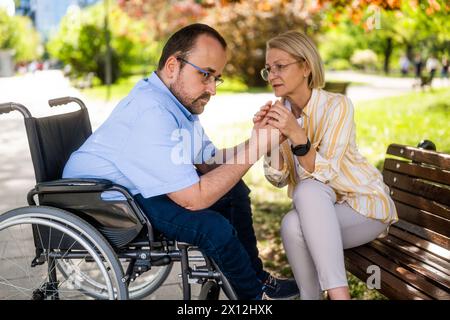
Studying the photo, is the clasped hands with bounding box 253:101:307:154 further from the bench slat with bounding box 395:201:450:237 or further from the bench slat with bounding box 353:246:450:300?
the bench slat with bounding box 395:201:450:237

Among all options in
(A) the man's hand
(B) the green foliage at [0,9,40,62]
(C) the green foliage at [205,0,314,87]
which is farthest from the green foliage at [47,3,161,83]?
(B) the green foliage at [0,9,40,62]

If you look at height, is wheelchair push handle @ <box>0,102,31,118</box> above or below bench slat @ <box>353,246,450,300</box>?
above

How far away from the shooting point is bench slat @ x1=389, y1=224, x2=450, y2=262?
9.50ft

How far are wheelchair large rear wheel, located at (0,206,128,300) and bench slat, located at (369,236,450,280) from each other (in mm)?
1326

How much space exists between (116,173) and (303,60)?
1126mm

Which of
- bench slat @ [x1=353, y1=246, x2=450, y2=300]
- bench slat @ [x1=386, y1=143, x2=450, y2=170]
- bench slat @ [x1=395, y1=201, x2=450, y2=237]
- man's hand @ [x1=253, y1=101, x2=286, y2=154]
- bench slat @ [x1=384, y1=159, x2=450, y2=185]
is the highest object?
man's hand @ [x1=253, y1=101, x2=286, y2=154]

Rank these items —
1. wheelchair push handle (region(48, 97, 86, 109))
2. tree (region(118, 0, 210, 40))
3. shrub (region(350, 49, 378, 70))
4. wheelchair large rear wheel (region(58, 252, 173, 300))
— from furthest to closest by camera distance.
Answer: shrub (region(350, 49, 378, 70)) → tree (region(118, 0, 210, 40)) → wheelchair large rear wheel (region(58, 252, 173, 300)) → wheelchair push handle (region(48, 97, 86, 109))

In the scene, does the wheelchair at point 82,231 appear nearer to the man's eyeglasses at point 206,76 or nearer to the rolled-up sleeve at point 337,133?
the man's eyeglasses at point 206,76

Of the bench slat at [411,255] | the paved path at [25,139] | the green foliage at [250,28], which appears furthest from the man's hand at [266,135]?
the green foliage at [250,28]

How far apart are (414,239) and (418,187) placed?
0.34 metres

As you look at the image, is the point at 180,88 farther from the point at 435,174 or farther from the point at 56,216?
the point at 435,174

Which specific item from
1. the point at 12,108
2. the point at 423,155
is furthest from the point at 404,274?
the point at 12,108

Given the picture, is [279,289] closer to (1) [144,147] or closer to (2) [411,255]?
(2) [411,255]

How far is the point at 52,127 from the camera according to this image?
2.87 metres
